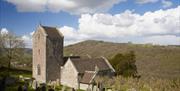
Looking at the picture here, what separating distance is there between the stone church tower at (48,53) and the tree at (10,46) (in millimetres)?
12457

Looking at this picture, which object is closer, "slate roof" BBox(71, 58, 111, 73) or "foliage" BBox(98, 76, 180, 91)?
"foliage" BBox(98, 76, 180, 91)

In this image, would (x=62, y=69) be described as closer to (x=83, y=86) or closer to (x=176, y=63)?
(x=83, y=86)

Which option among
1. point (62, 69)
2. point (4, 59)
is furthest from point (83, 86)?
point (4, 59)

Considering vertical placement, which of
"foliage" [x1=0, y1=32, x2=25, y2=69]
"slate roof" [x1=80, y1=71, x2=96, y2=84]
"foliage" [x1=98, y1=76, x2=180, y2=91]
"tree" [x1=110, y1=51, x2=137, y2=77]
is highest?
"foliage" [x1=0, y1=32, x2=25, y2=69]

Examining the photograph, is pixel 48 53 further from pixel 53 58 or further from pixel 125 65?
pixel 125 65

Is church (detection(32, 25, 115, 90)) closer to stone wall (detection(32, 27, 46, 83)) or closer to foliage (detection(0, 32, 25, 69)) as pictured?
stone wall (detection(32, 27, 46, 83))

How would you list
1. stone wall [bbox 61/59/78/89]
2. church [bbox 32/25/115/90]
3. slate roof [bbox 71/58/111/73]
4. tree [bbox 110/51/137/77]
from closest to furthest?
stone wall [bbox 61/59/78/89]
church [bbox 32/25/115/90]
slate roof [bbox 71/58/111/73]
tree [bbox 110/51/137/77]

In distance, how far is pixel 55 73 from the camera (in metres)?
52.0

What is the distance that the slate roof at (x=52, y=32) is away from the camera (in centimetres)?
5159

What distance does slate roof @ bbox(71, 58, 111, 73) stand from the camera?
49.2 metres

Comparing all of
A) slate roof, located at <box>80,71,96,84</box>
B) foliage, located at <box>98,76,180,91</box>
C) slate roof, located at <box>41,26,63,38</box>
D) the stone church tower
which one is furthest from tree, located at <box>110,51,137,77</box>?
slate roof, located at <box>41,26,63,38</box>

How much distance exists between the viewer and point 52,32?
52688 mm

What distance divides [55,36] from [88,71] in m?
9.33

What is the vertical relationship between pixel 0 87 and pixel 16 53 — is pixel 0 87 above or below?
below
